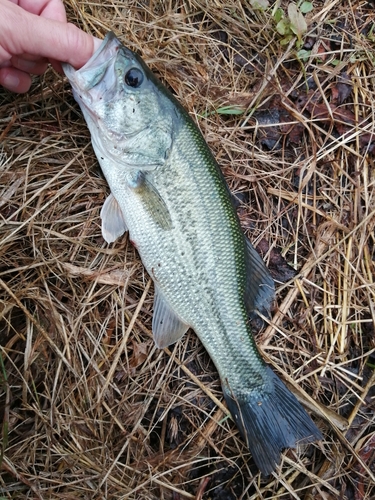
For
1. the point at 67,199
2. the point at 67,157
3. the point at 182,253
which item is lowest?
the point at 182,253

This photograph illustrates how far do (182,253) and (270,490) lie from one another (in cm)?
152

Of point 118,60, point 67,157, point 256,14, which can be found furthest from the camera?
point 256,14

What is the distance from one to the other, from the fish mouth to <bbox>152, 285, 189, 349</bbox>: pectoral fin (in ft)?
3.80

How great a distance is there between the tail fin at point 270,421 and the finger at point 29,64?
2.18 meters

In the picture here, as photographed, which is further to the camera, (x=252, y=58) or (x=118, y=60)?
(x=252, y=58)

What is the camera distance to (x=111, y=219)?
2.73 metres

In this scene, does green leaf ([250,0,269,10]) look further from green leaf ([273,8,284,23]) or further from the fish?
the fish

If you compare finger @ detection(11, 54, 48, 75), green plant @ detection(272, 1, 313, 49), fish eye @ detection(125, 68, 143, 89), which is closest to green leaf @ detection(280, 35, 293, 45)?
green plant @ detection(272, 1, 313, 49)

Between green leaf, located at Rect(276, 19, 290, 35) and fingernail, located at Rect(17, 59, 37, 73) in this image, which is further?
green leaf, located at Rect(276, 19, 290, 35)

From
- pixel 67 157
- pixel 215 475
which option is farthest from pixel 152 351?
pixel 67 157

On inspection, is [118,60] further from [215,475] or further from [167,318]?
[215,475]

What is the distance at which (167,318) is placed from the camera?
273 cm

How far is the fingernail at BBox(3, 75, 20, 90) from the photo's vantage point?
2633 mm

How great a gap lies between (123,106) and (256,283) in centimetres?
131
